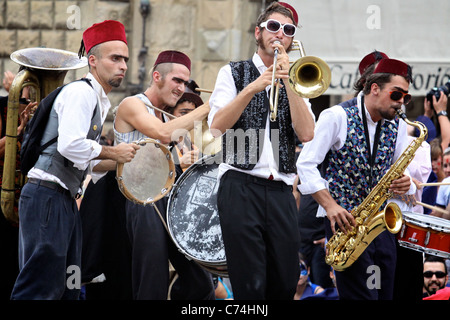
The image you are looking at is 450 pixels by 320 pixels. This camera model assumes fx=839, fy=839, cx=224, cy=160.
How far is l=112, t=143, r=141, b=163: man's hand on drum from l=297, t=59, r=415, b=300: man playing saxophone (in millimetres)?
1080

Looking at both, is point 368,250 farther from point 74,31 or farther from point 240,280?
point 74,31

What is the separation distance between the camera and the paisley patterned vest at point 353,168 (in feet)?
17.8

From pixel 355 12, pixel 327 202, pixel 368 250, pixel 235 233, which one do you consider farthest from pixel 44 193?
pixel 355 12

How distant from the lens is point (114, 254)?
19.8 feet

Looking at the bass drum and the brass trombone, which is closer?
the brass trombone

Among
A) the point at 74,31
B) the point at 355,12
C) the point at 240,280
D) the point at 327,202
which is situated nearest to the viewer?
the point at 240,280

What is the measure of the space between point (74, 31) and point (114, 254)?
538 cm

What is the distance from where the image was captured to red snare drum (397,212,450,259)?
18.1ft

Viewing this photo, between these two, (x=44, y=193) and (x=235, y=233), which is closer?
(x=235, y=233)

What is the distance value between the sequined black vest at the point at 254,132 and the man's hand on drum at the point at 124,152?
2.36 ft

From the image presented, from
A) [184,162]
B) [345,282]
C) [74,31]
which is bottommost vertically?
[345,282]

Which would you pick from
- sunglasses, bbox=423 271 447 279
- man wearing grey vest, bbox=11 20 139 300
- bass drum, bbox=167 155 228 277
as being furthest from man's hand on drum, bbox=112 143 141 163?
sunglasses, bbox=423 271 447 279

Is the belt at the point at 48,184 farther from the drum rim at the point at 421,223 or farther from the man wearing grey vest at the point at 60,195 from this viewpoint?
the drum rim at the point at 421,223

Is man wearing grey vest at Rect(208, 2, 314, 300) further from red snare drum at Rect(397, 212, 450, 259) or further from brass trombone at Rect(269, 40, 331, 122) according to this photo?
red snare drum at Rect(397, 212, 450, 259)
